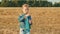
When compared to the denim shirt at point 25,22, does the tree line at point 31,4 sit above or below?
below

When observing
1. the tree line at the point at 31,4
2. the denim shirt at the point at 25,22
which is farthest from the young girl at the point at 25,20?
the tree line at the point at 31,4

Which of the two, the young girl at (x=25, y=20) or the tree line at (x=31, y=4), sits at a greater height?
the young girl at (x=25, y=20)

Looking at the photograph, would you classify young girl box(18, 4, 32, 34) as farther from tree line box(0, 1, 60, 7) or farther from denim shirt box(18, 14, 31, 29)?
tree line box(0, 1, 60, 7)

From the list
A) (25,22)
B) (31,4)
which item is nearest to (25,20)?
(25,22)

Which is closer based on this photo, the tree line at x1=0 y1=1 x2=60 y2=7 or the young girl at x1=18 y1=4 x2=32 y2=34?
the young girl at x1=18 y1=4 x2=32 y2=34

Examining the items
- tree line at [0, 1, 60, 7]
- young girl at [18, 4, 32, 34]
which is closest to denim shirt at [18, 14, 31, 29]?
young girl at [18, 4, 32, 34]

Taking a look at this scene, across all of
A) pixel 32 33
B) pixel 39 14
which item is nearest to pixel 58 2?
pixel 39 14

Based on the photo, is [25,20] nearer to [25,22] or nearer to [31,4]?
[25,22]

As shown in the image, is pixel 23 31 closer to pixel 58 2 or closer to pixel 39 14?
pixel 39 14

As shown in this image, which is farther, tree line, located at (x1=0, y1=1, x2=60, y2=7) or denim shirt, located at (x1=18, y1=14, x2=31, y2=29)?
tree line, located at (x1=0, y1=1, x2=60, y2=7)

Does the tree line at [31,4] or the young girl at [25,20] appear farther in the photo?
the tree line at [31,4]

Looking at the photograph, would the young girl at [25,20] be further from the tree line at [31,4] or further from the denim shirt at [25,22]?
the tree line at [31,4]

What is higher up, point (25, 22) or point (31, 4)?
point (25, 22)

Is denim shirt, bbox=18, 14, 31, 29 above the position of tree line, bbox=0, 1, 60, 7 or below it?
above
